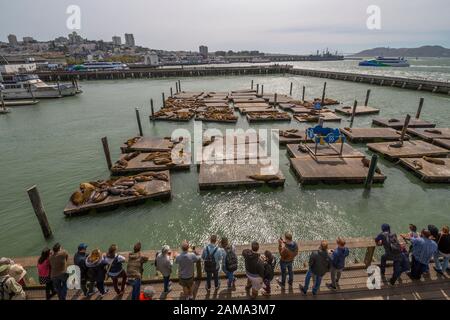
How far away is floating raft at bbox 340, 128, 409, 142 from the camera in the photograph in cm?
1991

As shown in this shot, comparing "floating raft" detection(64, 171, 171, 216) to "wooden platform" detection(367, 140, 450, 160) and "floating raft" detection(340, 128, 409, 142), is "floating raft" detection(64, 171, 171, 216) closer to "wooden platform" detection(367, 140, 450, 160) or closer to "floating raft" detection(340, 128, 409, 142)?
"wooden platform" detection(367, 140, 450, 160)

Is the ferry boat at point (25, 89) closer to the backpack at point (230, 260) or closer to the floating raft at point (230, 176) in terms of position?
the floating raft at point (230, 176)

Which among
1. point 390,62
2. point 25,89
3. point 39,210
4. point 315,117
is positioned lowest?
point 315,117

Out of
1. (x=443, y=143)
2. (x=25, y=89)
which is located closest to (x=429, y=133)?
(x=443, y=143)

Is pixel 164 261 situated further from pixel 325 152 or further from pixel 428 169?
pixel 428 169

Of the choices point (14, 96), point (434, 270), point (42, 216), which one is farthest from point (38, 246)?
point (14, 96)

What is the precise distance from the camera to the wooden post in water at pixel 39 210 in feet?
30.1

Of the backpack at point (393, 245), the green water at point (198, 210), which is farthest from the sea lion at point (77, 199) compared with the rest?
the backpack at point (393, 245)

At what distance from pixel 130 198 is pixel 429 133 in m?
23.2

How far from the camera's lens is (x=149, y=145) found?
1842 centimetres

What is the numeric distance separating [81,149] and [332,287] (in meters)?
20.3

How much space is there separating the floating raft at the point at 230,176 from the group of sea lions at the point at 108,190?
2233 millimetres

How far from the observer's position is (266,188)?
13.3 metres

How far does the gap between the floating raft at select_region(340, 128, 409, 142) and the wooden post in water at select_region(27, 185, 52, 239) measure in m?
20.8
